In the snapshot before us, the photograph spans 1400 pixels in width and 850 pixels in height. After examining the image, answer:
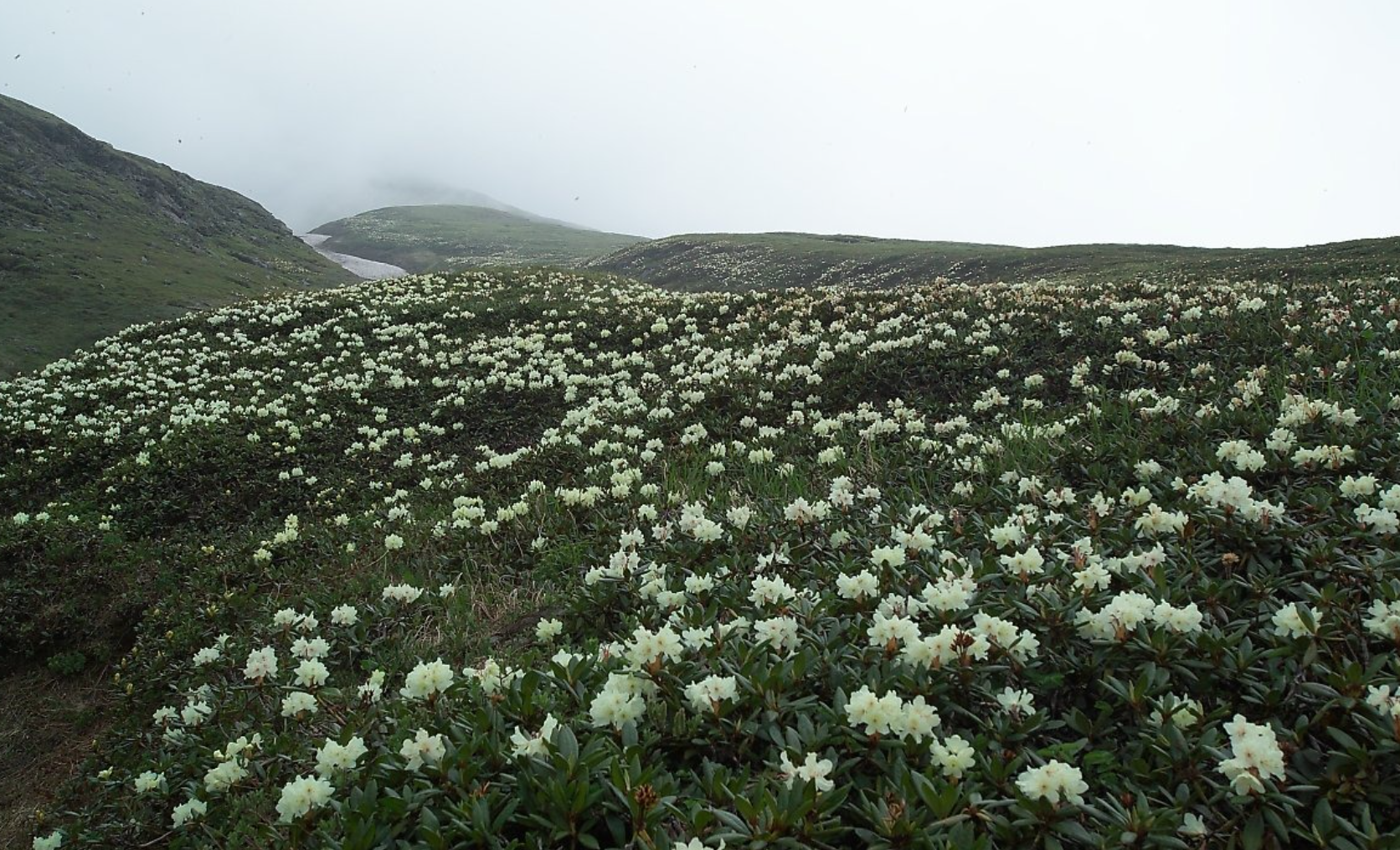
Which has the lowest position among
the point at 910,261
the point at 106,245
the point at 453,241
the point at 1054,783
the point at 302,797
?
the point at 302,797

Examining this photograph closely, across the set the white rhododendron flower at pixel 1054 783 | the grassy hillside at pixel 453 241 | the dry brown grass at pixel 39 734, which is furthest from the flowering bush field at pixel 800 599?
the grassy hillside at pixel 453 241

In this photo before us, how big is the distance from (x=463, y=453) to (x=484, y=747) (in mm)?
9927

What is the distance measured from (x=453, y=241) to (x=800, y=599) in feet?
472

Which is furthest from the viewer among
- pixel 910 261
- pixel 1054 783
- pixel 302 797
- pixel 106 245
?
pixel 910 261

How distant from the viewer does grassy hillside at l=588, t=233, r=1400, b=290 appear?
98.3 feet

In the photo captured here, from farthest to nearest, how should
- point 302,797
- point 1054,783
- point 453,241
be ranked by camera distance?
point 453,241, point 302,797, point 1054,783

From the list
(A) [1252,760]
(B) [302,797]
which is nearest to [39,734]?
(B) [302,797]

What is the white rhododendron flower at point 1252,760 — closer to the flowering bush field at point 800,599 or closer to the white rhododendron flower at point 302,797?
the flowering bush field at point 800,599

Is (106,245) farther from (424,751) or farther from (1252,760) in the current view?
(1252,760)

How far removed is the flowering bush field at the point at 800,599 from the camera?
2.63 meters

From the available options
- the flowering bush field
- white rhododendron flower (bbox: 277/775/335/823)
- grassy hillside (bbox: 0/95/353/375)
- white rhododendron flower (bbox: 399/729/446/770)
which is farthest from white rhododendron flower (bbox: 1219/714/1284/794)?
grassy hillside (bbox: 0/95/353/375)

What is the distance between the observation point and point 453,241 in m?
134

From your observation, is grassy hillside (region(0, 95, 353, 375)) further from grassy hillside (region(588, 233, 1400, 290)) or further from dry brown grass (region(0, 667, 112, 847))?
grassy hillside (region(588, 233, 1400, 290))

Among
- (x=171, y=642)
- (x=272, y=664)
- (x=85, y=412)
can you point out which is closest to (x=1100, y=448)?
(x=272, y=664)
